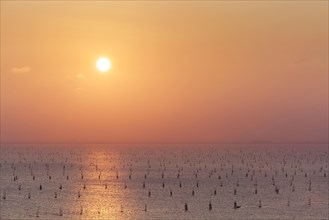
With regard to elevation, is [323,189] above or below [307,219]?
above

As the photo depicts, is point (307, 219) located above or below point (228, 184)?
below

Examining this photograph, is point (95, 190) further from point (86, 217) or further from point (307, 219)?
point (307, 219)

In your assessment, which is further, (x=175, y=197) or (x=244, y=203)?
(x=175, y=197)

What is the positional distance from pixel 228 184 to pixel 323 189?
73.5ft

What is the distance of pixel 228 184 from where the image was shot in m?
124

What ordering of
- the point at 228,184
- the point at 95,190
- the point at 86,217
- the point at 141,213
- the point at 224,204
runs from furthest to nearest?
1. the point at 228,184
2. the point at 95,190
3. the point at 224,204
4. the point at 141,213
5. the point at 86,217

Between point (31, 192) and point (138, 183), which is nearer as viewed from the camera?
point (31, 192)

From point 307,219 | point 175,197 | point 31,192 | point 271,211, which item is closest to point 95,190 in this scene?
point 31,192

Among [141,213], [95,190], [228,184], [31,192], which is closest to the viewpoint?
[141,213]

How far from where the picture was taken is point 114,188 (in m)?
115

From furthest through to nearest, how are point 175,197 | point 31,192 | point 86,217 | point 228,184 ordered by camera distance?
point 228,184, point 31,192, point 175,197, point 86,217

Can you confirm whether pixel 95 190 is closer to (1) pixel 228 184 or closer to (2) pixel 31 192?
(2) pixel 31 192

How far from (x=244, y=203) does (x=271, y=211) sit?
34.6 feet

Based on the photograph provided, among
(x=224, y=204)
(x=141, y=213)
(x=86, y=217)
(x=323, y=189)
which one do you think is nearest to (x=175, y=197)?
(x=224, y=204)
